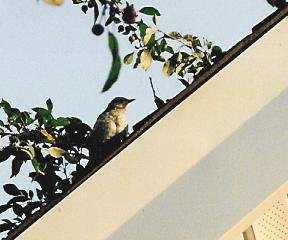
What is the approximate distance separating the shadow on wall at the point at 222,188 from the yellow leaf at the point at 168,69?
3.36 feet

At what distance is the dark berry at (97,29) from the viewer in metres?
0.84

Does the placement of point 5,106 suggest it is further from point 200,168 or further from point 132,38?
point 200,168

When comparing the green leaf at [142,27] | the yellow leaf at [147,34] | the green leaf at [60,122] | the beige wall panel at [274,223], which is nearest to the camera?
the beige wall panel at [274,223]

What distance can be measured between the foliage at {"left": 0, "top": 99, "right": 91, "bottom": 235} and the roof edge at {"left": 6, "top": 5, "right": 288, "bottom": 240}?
0.96 metres

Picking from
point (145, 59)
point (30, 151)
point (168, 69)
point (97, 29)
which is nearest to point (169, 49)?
point (168, 69)

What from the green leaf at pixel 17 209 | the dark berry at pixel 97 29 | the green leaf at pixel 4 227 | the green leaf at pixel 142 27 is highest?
the green leaf at pixel 142 27

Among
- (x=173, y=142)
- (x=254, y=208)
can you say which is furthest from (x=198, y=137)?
(x=254, y=208)

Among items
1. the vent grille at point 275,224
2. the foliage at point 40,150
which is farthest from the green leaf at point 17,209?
the vent grille at point 275,224

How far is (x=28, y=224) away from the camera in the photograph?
1.11 m

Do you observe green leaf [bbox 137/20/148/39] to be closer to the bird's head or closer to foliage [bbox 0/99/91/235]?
foliage [bbox 0/99/91/235]

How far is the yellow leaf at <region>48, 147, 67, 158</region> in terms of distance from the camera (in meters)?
2.15

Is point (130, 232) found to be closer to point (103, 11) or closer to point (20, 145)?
point (103, 11)

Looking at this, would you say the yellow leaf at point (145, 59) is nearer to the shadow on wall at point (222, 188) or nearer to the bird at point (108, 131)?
the bird at point (108, 131)

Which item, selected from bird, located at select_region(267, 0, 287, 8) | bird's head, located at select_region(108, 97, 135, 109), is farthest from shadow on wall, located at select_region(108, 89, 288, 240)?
bird's head, located at select_region(108, 97, 135, 109)
